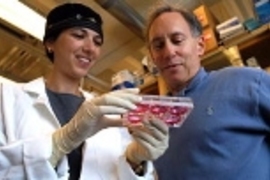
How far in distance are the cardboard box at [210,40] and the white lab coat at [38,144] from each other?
0.96 meters

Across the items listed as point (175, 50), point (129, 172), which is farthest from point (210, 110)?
point (129, 172)

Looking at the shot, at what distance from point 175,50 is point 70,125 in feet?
1.78

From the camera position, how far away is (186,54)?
1.37 metres

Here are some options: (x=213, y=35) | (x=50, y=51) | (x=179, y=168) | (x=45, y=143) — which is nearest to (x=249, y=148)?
(x=179, y=168)

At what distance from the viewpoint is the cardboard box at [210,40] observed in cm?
208

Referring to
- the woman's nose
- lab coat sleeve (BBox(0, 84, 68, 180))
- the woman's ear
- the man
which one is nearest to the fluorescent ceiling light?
the woman's ear

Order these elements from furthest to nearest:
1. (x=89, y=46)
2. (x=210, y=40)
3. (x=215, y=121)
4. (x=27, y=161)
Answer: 1. (x=210, y=40)
2. (x=89, y=46)
3. (x=215, y=121)
4. (x=27, y=161)

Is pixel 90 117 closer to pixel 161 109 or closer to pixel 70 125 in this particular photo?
pixel 70 125

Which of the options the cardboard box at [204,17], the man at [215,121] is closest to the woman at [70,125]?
the man at [215,121]

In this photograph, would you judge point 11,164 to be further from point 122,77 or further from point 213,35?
point 213,35

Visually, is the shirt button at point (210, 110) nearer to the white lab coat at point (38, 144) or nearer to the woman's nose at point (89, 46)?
the white lab coat at point (38, 144)

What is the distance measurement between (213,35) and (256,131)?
99cm

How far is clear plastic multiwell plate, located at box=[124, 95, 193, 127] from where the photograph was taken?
96 cm

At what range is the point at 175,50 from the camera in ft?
4.46
